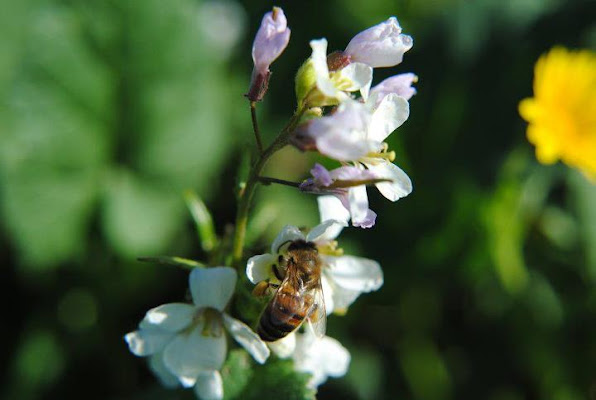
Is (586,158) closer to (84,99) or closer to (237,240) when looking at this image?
(237,240)

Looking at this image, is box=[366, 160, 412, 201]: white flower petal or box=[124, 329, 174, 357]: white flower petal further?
box=[124, 329, 174, 357]: white flower petal

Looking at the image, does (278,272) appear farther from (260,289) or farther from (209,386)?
(209,386)

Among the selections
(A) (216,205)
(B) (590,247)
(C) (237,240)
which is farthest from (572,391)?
(C) (237,240)

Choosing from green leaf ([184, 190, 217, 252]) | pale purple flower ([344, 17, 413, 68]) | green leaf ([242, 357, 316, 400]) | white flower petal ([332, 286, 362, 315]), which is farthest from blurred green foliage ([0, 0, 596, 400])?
pale purple flower ([344, 17, 413, 68])

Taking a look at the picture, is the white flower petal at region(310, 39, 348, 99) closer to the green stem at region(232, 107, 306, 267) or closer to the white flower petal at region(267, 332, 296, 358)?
the green stem at region(232, 107, 306, 267)

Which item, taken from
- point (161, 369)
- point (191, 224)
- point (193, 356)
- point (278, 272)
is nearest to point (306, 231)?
point (278, 272)

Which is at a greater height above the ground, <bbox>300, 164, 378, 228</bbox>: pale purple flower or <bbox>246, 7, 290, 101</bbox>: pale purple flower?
<bbox>246, 7, 290, 101</bbox>: pale purple flower
